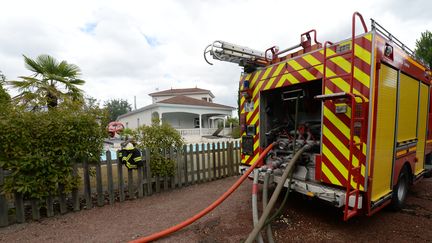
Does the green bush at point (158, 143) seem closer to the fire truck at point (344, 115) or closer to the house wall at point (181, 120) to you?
the fire truck at point (344, 115)

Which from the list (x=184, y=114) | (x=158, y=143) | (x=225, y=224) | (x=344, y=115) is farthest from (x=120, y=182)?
(x=184, y=114)

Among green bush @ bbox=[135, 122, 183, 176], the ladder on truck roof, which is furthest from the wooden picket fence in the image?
the ladder on truck roof

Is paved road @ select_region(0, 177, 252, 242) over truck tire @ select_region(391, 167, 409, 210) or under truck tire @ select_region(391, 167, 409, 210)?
under

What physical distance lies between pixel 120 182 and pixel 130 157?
54 cm

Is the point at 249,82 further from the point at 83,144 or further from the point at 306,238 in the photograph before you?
the point at 83,144

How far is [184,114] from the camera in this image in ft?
76.6

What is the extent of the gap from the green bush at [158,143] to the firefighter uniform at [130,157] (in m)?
0.35

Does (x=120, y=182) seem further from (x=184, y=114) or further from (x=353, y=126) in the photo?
(x=184, y=114)

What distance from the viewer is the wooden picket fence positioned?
3443 mm

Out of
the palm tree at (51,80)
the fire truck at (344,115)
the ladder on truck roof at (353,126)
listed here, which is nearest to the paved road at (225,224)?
the fire truck at (344,115)

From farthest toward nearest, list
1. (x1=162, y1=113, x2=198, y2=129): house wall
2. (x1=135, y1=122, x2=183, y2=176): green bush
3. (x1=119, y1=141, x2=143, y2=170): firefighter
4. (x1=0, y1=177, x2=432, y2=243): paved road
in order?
1. (x1=162, y1=113, x2=198, y2=129): house wall
2. (x1=135, y1=122, x2=183, y2=176): green bush
3. (x1=119, y1=141, x2=143, y2=170): firefighter
4. (x1=0, y1=177, x2=432, y2=243): paved road

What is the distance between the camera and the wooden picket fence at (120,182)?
3443 millimetres

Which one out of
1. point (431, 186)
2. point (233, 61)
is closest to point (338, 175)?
point (233, 61)

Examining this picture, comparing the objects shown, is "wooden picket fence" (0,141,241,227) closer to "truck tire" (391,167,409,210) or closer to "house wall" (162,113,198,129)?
"truck tire" (391,167,409,210)
